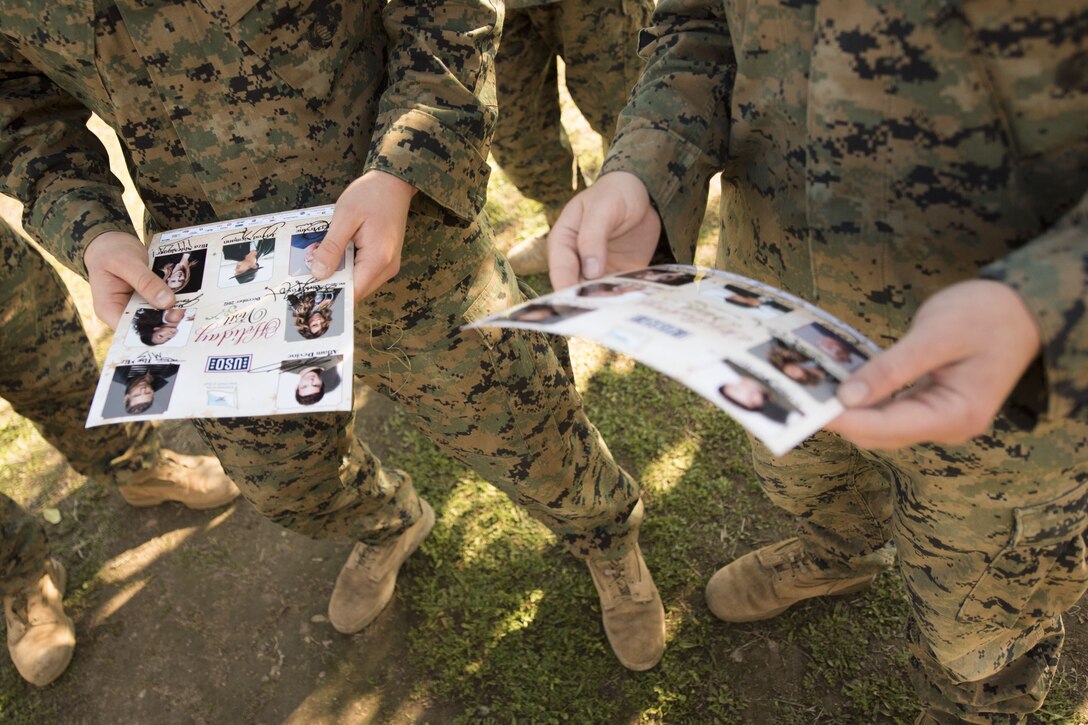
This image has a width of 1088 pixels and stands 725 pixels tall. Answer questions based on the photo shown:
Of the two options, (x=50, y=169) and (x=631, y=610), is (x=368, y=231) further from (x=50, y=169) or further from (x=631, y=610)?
(x=631, y=610)

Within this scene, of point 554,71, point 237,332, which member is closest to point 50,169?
point 237,332

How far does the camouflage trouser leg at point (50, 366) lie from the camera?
7.39ft

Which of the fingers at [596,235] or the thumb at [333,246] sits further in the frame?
the thumb at [333,246]

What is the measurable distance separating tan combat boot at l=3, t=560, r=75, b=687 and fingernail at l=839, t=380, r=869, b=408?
265 cm

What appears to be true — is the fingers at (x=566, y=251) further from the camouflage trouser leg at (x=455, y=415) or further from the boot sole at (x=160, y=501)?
the boot sole at (x=160, y=501)

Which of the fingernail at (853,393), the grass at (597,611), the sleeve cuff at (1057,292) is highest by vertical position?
the sleeve cuff at (1057,292)

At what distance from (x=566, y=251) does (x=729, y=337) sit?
317mm

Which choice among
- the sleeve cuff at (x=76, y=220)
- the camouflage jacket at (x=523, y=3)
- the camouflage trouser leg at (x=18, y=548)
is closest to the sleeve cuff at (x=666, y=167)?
the sleeve cuff at (x=76, y=220)

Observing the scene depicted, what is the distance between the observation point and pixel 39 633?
8.05 feet

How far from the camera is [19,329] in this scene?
227 centimetres

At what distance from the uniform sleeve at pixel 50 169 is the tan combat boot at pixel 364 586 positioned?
128cm

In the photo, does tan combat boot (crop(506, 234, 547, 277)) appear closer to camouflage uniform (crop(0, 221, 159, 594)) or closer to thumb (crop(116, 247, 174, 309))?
camouflage uniform (crop(0, 221, 159, 594))

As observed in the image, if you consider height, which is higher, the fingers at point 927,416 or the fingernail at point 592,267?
the fingers at point 927,416

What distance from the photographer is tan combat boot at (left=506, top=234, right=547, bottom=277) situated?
3.47 meters
